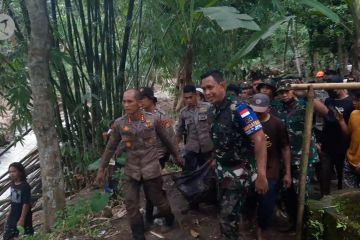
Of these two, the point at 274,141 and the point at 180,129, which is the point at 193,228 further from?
the point at 274,141

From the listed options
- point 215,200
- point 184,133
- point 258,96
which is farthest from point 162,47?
point 258,96

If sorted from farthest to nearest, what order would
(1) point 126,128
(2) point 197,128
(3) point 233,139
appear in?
1. (2) point 197,128
2. (1) point 126,128
3. (3) point 233,139

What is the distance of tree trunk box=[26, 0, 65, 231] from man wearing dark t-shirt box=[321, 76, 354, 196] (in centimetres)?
275

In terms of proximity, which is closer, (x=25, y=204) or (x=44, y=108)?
(x=44, y=108)

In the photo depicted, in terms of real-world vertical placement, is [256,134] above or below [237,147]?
above

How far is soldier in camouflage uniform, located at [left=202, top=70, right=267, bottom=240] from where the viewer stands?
3.12m

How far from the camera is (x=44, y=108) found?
Answer: 4055 mm

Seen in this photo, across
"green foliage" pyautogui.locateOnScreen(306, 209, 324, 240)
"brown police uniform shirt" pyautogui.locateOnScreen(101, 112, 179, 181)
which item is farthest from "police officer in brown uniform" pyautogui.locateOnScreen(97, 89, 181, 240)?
"green foliage" pyautogui.locateOnScreen(306, 209, 324, 240)

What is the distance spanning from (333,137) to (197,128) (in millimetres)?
1444

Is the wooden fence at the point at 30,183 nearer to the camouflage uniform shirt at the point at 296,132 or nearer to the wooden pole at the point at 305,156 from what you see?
the camouflage uniform shirt at the point at 296,132

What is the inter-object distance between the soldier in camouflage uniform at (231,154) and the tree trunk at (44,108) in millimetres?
1694

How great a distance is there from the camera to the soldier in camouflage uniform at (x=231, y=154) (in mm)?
3125

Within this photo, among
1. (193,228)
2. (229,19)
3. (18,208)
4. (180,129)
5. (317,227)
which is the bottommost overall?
(18,208)

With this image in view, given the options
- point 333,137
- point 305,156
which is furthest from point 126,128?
point 333,137
